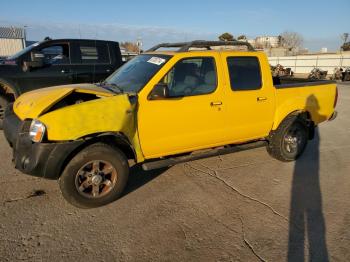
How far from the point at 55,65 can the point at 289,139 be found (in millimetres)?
5369

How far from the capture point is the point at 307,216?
3.80m

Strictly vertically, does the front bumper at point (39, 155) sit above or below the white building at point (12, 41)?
below

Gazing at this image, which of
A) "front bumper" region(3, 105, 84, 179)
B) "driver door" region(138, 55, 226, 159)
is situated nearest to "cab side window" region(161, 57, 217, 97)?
"driver door" region(138, 55, 226, 159)

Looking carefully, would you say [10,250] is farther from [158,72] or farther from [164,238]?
[158,72]

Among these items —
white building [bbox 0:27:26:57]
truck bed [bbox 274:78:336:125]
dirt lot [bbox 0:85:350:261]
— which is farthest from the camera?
white building [bbox 0:27:26:57]

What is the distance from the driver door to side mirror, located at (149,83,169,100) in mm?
54

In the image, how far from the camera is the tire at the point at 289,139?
17.8ft

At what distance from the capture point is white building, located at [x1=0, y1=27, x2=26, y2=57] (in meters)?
36.8

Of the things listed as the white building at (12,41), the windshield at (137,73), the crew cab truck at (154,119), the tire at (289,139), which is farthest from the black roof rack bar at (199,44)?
the white building at (12,41)

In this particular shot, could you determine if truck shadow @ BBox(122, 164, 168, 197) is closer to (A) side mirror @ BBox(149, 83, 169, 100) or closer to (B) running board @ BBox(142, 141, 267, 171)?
(B) running board @ BBox(142, 141, 267, 171)

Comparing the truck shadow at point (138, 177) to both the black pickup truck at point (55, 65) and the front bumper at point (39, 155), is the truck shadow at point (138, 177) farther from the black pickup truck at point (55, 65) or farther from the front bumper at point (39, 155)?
the black pickup truck at point (55, 65)

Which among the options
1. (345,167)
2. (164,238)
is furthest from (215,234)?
(345,167)

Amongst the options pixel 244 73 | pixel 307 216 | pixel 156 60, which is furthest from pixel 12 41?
pixel 307 216

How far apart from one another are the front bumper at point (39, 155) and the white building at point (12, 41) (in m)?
37.3
